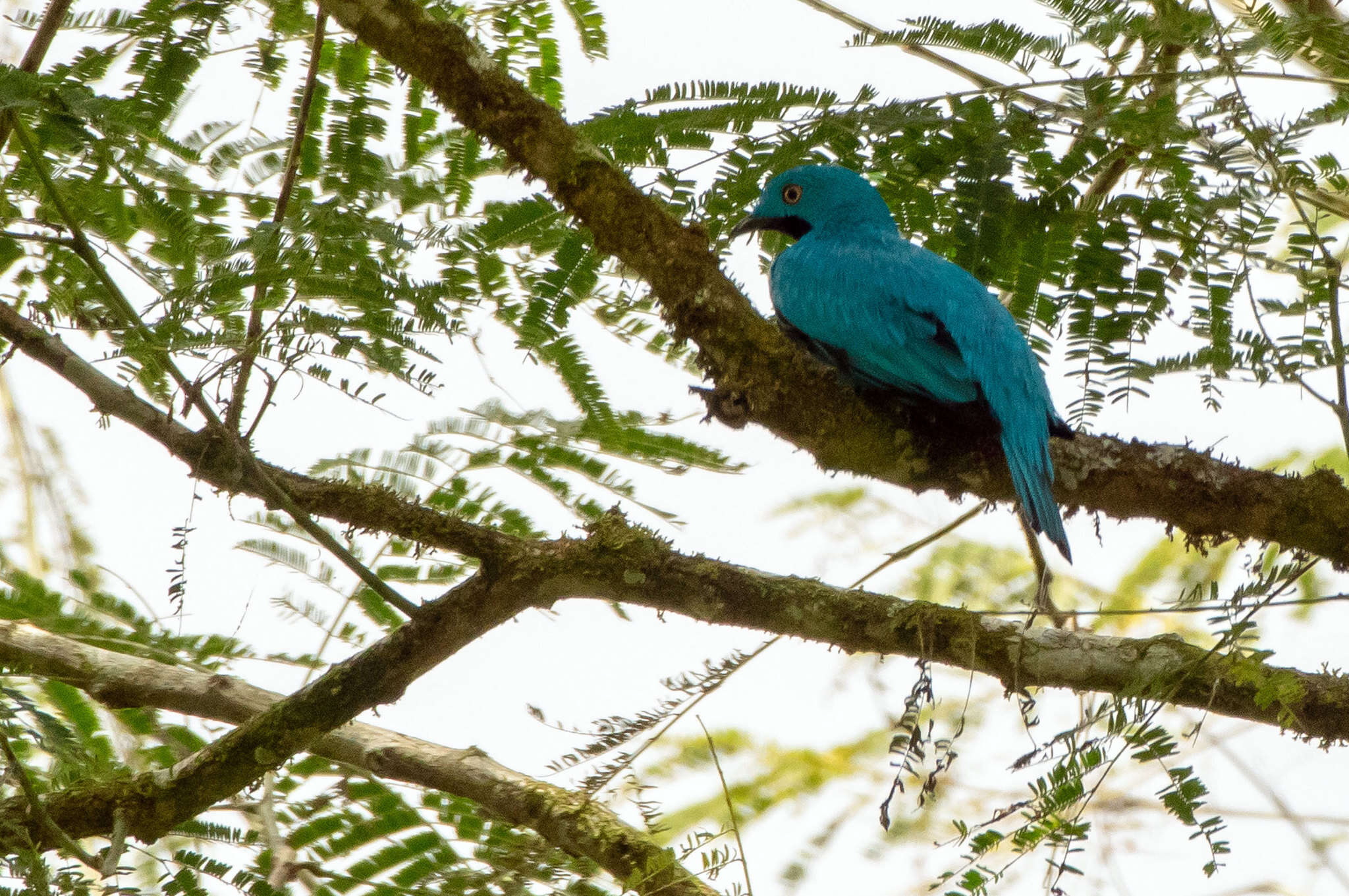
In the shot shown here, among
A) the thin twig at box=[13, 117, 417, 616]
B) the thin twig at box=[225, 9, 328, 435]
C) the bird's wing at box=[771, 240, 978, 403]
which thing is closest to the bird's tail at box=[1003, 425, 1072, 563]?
the bird's wing at box=[771, 240, 978, 403]

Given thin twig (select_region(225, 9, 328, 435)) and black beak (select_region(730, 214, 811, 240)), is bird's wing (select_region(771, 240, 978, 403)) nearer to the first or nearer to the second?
black beak (select_region(730, 214, 811, 240))

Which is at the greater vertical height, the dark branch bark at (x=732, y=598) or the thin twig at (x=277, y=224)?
the thin twig at (x=277, y=224)

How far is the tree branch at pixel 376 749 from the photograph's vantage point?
361 centimetres

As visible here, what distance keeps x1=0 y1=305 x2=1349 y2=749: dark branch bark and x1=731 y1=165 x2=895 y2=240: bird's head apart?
4.85 ft

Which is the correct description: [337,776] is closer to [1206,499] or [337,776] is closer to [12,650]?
[12,650]

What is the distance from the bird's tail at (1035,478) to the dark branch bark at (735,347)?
0.26 meters

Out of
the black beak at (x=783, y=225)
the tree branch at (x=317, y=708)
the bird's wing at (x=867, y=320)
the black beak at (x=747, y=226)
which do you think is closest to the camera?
the tree branch at (x=317, y=708)

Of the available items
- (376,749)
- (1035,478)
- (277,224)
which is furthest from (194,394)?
(1035,478)

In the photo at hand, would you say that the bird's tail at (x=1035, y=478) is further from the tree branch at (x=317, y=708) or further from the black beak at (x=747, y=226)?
the tree branch at (x=317, y=708)

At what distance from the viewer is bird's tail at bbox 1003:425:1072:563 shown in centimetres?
342

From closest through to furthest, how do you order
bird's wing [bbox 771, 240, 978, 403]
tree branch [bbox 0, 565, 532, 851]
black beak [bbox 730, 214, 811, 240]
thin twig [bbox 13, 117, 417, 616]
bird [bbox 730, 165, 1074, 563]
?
thin twig [bbox 13, 117, 417, 616] → tree branch [bbox 0, 565, 532, 851] → bird [bbox 730, 165, 1074, 563] → bird's wing [bbox 771, 240, 978, 403] → black beak [bbox 730, 214, 811, 240]

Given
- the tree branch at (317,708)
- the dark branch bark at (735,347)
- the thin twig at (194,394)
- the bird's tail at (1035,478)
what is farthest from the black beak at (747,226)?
the thin twig at (194,394)

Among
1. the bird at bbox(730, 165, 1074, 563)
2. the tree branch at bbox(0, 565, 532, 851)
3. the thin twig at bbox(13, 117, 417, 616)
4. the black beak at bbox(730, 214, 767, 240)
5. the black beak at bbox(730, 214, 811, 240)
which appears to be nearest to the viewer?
the thin twig at bbox(13, 117, 417, 616)

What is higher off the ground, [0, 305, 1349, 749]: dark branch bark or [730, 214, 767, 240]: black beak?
[730, 214, 767, 240]: black beak
